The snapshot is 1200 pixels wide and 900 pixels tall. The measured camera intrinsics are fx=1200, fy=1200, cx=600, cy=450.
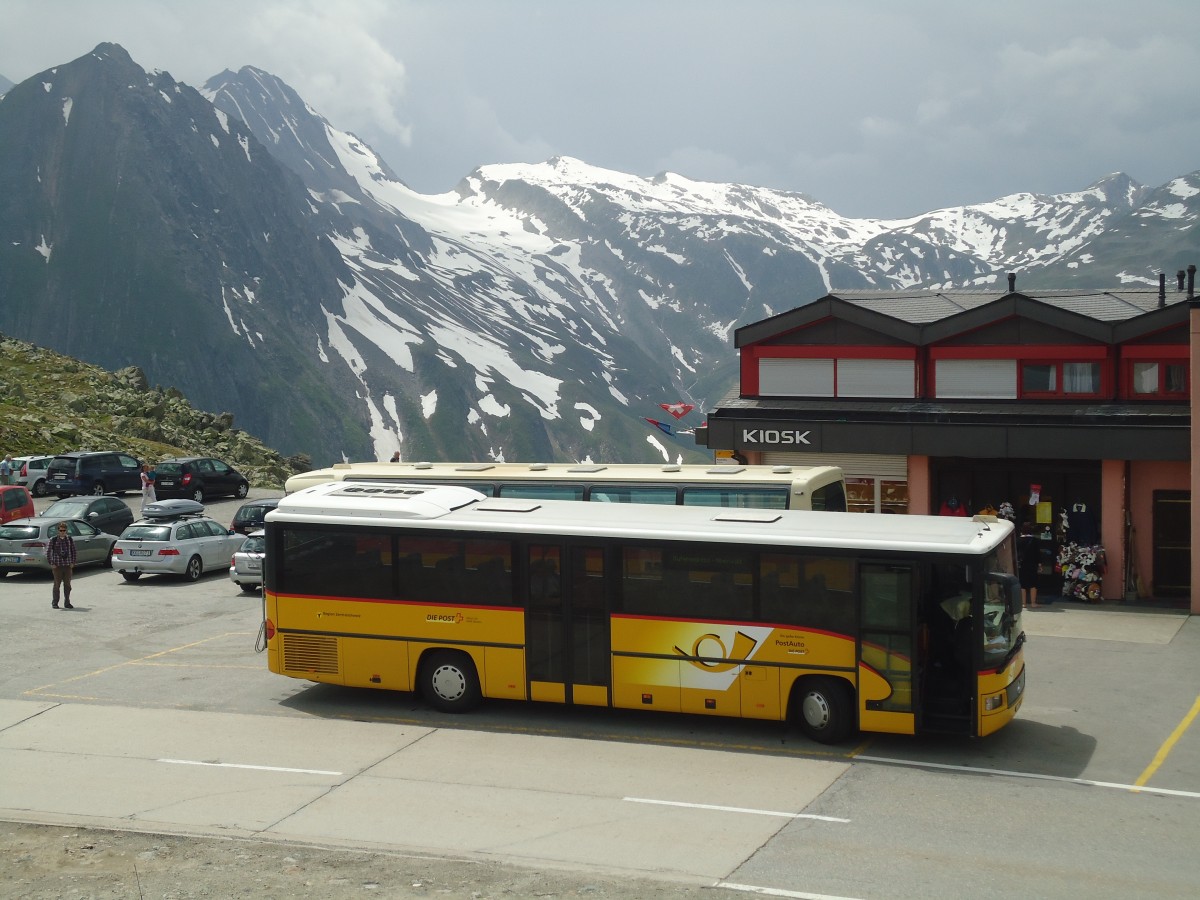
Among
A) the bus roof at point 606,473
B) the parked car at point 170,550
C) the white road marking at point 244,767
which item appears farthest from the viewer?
the parked car at point 170,550

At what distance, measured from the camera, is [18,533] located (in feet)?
107

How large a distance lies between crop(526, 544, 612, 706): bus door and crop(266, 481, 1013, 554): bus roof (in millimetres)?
428

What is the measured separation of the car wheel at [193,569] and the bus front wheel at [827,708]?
71.0 feet

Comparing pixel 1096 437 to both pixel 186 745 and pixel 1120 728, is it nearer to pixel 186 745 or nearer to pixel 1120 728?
pixel 1120 728

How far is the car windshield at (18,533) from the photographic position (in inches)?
1277

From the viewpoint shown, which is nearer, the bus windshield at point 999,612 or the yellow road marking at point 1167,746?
the yellow road marking at point 1167,746

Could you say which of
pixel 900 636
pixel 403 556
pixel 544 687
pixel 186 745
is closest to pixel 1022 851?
pixel 900 636

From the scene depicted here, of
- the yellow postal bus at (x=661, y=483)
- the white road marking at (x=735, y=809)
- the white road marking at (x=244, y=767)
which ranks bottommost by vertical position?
the white road marking at (x=735, y=809)

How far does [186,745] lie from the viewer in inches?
639

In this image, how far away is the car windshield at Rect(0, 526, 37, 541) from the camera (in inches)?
1277

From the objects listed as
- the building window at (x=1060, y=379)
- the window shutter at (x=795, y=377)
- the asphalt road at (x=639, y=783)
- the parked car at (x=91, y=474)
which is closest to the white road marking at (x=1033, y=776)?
the asphalt road at (x=639, y=783)

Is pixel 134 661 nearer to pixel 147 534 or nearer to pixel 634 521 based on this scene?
pixel 634 521

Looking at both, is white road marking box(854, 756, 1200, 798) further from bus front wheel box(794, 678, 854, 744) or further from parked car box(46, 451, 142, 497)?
parked car box(46, 451, 142, 497)

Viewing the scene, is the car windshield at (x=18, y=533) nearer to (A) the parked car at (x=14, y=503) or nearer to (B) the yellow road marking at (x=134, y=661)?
(A) the parked car at (x=14, y=503)
